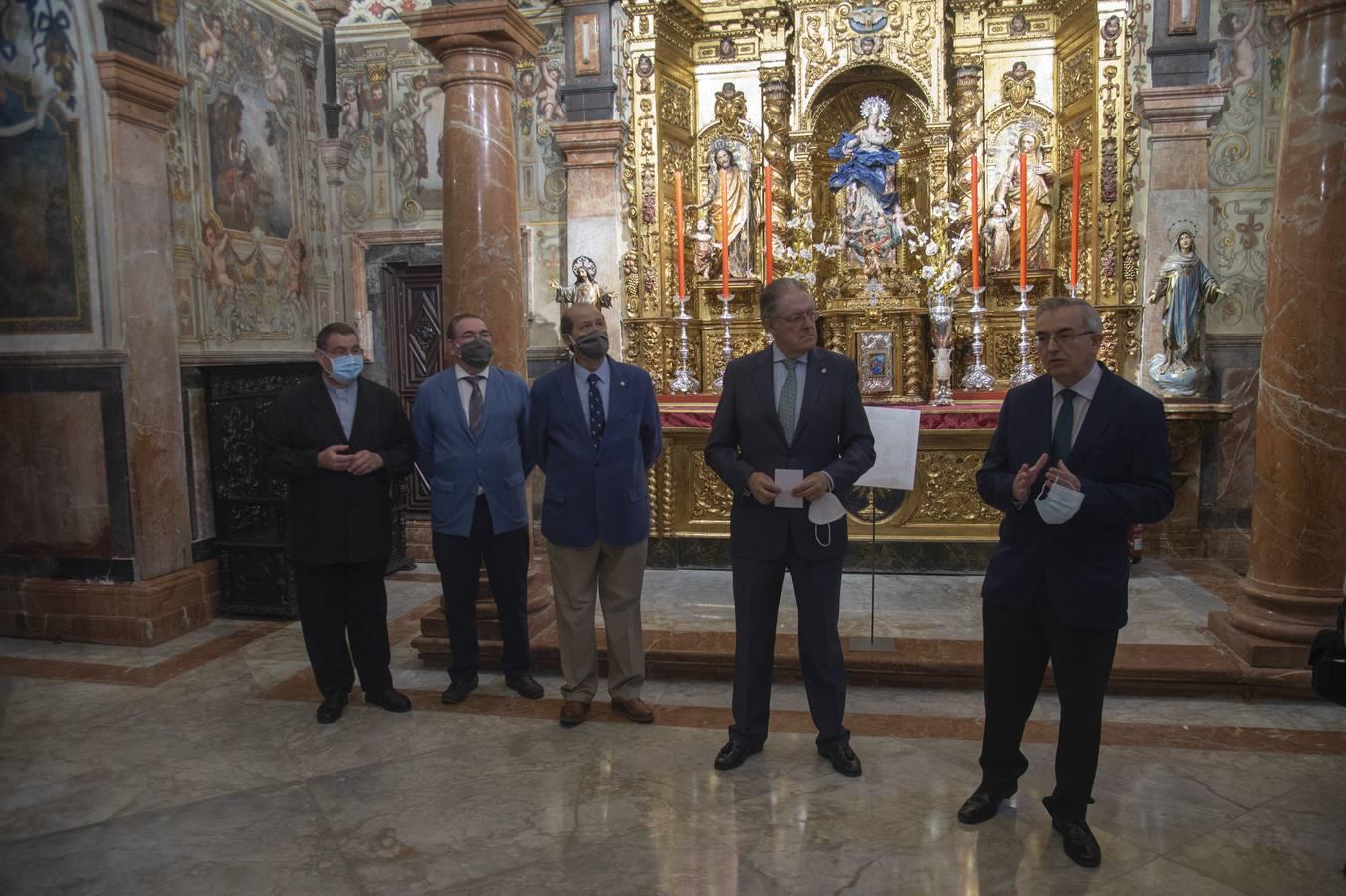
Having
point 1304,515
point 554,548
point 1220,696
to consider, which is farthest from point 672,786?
point 1304,515

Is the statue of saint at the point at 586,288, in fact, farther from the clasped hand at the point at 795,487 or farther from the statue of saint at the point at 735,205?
the clasped hand at the point at 795,487

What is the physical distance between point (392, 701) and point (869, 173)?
20.1 ft

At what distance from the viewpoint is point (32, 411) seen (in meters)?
6.11

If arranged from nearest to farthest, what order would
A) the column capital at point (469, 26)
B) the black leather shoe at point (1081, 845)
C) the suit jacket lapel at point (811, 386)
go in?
the black leather shoe at point (1081, 845), the suit jacket lapel at point (811, 386), the column capital at point (469, 26)

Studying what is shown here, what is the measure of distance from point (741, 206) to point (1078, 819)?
6491 mm

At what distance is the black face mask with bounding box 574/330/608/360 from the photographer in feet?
13.6

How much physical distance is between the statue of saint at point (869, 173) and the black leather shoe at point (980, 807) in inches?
229

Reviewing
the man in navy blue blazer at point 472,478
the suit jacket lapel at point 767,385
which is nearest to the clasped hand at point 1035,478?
the suit jacket lapel at point 767,385

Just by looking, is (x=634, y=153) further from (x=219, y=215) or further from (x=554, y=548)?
(x=554, y=548)

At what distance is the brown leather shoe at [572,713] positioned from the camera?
4312 mm

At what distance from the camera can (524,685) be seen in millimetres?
4715

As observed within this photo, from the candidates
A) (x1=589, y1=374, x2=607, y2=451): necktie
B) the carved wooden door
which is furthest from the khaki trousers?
the carved wooden door

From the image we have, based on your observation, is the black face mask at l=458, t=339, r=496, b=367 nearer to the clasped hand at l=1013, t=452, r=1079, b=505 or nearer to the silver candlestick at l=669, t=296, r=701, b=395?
the clasped hand at l=1013, t=452, r=1079, b=505

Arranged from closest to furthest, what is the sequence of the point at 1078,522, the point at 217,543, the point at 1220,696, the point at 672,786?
1. the point at 1078,522
2. the point at 672,786
3. the point at 1220,696
4. the point at 217,543
